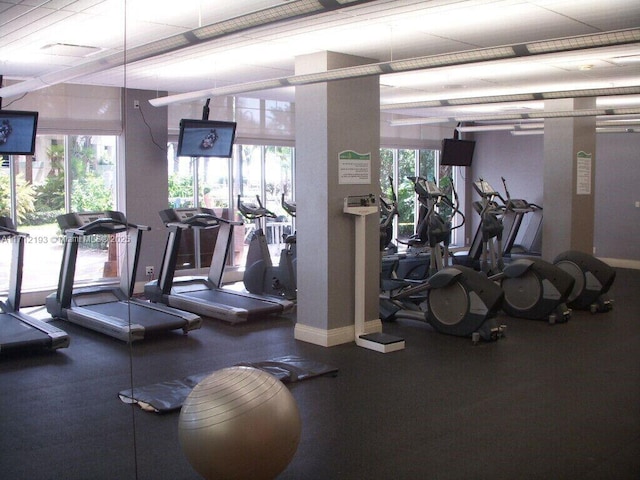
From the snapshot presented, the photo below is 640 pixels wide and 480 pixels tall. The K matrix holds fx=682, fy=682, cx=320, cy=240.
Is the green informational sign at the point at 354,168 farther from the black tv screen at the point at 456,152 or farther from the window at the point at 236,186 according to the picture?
the black tv screen at the point at 456,152

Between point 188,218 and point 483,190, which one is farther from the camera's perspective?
point 483,190

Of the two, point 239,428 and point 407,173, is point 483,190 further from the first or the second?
point 239,428

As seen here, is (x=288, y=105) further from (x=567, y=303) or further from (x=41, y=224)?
(x=567, y=303)

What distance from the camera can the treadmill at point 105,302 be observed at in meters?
6.96

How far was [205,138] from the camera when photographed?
9070 millimetres

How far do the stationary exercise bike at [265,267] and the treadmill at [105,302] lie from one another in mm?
1590

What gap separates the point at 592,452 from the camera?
391 cm

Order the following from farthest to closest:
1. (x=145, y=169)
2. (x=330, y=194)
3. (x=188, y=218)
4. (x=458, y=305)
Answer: (x=145, y=169) < (x=188, y=218) < (x=458, y=305) < (x=330, y=194)

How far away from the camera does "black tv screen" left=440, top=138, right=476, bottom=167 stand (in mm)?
12062

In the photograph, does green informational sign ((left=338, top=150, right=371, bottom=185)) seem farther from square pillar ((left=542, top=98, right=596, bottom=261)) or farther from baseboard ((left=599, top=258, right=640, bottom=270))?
baseboard ((left=599, top=258, right=640, bottom=270))

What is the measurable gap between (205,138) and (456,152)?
5.13 metres

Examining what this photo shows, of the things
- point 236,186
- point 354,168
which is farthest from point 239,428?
point 236,186

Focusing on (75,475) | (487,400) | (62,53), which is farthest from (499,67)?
(75,475)

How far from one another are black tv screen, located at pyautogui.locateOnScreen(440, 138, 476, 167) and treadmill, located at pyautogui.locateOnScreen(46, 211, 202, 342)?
20.5ft
